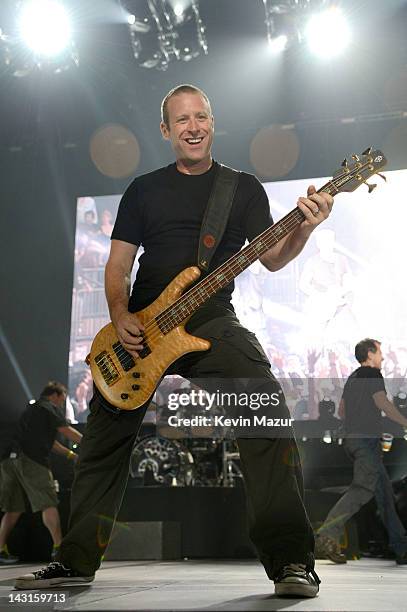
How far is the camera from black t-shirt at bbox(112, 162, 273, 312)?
266 centimetres

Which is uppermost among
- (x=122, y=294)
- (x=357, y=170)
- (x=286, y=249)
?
(x=357, y=170)

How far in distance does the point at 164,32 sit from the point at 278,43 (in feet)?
4.87

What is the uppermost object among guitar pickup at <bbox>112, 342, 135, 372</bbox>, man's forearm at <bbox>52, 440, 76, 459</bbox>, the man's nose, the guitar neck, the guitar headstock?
the man's nose

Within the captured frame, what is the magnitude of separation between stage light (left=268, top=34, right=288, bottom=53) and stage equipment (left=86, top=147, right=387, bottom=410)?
615 centimetres

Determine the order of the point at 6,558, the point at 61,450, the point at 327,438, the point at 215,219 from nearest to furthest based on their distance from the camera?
the point at 215,219
the point at 6,558
the point at 61,450
the point at 327,438

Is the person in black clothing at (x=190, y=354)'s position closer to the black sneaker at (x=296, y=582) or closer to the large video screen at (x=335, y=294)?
the black sneaker at (x=296, y=582)

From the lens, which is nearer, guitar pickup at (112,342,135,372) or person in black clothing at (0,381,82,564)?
guitar pickup at (112,342,135,372)

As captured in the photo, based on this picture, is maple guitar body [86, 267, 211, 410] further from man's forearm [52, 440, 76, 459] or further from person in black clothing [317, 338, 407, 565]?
man's forearm [52, 440, 76, 459]

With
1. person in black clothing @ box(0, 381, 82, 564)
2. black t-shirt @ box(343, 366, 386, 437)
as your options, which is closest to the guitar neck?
black t-shirt @ box(343, 366, 386, 437)

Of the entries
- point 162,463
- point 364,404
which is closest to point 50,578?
point 364,404

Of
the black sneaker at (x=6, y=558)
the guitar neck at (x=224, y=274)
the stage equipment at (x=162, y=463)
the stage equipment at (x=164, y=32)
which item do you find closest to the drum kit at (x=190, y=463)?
the stage equipment at (x=162, y=463)

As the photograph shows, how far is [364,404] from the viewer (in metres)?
5.64

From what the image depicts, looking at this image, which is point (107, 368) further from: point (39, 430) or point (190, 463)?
point (190, 463)

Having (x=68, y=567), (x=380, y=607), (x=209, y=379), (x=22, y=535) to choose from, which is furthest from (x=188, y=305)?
(x=22, y=535)
